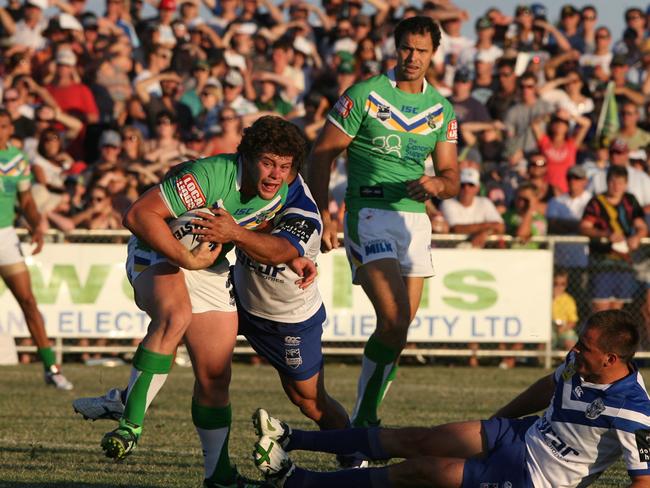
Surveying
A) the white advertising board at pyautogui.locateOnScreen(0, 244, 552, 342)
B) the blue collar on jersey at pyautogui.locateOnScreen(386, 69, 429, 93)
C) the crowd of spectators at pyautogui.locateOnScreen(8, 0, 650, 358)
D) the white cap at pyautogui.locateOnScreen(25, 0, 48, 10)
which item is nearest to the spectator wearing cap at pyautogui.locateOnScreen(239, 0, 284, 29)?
the crowd of spectators at pyautogui.locateOnScreen(8, 0, 650, 358)

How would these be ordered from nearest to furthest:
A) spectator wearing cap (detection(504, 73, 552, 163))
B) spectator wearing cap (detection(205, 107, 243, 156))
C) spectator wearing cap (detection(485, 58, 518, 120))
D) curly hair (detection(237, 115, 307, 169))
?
curly hair (detection(237, 115, 307, 169)) < spectator wearing cap (detection(205, 107, 243, 156)) < spectator wearing cap (detection(504, 73, 552, 163)) < spectator wearing cap (detection(485, 58, 518, 120))

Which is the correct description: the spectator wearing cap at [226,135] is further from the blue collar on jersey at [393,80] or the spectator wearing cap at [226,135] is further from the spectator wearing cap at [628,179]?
the blue collar on jersey at [393,80]

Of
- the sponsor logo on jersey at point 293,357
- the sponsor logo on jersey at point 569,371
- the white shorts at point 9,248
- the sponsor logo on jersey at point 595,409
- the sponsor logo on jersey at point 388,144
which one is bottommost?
the white shorts at point 9,248

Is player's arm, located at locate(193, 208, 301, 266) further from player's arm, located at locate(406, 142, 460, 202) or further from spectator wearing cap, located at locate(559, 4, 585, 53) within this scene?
spectator wearing cap, located at locate(559, 4, 585, 53)

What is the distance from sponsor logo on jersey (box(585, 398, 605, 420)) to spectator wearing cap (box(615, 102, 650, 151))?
1141 cm

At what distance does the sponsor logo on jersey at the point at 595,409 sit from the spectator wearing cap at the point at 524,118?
10.7 m

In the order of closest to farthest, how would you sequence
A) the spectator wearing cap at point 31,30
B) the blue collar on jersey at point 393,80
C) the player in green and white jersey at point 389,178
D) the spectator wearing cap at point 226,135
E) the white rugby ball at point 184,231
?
the white rugby ball at point 184,231
the player in green and white jersey at point 389,178
the blue collar on jersey at point 393,80
the spectator wearing cap at point 226,135
the spectator wearing cap at point 31,30

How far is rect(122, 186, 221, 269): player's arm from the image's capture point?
6.50 metres

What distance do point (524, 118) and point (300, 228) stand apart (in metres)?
10.2

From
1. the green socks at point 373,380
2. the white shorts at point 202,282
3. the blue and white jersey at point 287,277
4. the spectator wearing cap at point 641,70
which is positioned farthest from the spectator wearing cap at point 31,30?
the white shorts at point 202,282

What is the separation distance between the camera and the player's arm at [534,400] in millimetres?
6195

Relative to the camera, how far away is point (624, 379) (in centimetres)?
574

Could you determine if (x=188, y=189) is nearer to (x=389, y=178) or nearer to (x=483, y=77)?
(x=389, y=178)

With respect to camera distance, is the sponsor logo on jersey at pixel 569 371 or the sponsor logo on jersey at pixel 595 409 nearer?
the sponsor logo on jersey at pixel 595 409
